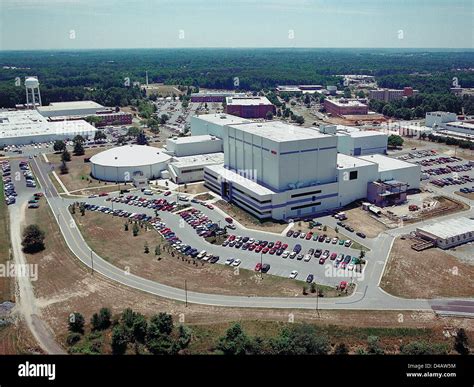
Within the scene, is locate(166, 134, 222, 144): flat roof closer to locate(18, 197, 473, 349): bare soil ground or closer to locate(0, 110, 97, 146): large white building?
locate(0, 110, 97, 146): large white building

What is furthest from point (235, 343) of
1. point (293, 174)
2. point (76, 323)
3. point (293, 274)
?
point (293, 174)

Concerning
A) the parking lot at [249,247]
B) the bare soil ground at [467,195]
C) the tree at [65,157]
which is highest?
the tree at [65,157]

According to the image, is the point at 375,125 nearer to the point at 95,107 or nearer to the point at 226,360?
the point at 95,107

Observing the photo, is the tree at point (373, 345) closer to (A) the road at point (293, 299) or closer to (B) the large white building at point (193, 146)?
(A) the road at point (293, 299)

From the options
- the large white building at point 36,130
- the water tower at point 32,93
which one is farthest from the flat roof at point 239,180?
the water tower at point 32,93

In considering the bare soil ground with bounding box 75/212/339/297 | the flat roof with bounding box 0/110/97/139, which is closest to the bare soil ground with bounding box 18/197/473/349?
the bare soil ground with bounding box 75/212/339/297

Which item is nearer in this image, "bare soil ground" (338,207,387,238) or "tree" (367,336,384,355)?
"tree" (367,336,384,355)

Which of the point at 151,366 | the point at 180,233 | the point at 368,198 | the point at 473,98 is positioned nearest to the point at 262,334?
the point at 180,233
